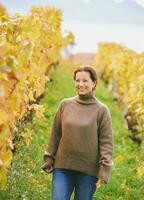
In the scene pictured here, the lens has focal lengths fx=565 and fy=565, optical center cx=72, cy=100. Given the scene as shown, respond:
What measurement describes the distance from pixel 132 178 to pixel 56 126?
11.3 ft

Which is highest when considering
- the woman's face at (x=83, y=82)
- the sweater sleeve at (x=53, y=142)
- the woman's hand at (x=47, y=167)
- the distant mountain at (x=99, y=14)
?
the distant mountain at (x=99, y=14)

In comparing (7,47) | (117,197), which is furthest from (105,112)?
(117,197)

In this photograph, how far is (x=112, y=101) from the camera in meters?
18.0

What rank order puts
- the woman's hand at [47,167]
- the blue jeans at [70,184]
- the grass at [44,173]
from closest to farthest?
the blue jeans at [70,184] < the woman's hand at [47,167] < the grass at [44,173]

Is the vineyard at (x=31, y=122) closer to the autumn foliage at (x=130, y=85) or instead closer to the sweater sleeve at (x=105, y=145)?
the autumn foliage at (x=130, y=85)

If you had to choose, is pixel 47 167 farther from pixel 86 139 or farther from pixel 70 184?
pixel 86 139

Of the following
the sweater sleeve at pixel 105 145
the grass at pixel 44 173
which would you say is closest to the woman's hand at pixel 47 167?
the sweater sleeve at pixel 105 145

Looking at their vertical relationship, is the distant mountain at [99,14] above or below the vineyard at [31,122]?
above

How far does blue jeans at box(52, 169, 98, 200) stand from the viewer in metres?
4.79

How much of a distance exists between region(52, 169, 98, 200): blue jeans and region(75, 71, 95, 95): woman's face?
2.34ft

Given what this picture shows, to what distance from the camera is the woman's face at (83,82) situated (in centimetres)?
490

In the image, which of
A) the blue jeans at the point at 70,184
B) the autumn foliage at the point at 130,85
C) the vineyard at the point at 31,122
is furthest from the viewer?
the autumn foliage at the point at 130,85

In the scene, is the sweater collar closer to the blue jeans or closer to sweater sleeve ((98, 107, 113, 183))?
sweater sleeve ((98, 107, 113, 183))

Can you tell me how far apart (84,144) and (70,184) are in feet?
1.20
